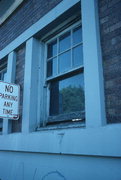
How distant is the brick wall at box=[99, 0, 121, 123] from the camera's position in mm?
2354

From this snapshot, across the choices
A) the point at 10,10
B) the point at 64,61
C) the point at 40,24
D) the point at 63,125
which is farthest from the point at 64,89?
the point at 10,10

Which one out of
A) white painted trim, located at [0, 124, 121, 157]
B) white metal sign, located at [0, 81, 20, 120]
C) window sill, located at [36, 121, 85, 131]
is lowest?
white painted trim, located at [0, 124, 121, 157]

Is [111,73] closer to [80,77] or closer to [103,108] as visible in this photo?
[103,108]

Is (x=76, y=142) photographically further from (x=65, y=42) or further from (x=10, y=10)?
(x=10, y=10)

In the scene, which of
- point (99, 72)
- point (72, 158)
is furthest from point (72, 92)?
point (72, 158)

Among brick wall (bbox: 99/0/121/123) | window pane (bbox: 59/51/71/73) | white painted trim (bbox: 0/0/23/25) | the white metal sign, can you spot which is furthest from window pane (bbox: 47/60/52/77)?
white painted trim (bbox: 0/0/23/25)

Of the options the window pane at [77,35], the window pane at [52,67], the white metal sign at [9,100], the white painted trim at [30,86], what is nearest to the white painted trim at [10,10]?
the white painted trim at [30,86]

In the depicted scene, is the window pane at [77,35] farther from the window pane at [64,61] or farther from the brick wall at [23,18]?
the brick wall at [23,18]

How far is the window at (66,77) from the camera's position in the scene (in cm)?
311

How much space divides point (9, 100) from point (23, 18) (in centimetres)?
192

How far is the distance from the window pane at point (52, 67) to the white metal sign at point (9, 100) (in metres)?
0.66

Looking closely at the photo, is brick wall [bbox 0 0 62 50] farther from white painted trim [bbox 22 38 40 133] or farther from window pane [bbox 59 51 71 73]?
window pane [bbox 59 51 71 73]

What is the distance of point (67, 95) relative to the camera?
3295 millimetres

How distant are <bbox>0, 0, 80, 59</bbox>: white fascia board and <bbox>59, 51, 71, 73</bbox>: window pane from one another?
633 millimetres
